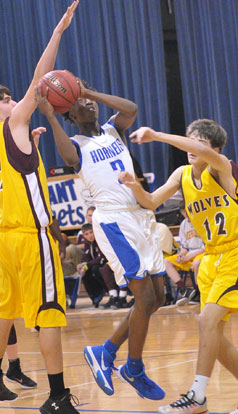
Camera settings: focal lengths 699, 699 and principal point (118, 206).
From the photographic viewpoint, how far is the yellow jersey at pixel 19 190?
3732mm

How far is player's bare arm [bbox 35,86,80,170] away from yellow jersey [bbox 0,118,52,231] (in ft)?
0.96

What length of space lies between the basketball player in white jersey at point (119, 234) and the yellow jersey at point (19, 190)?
43 cm

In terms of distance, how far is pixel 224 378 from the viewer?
4.60 metres

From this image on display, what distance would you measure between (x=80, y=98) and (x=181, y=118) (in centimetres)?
841

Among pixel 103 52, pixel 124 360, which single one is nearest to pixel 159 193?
pixel 124 360

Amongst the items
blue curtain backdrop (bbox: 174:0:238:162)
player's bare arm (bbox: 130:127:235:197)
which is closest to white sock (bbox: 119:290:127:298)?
blue curtain backdrop (bbox: 174:0:238:162)

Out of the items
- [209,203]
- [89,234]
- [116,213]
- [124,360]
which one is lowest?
[89,234]

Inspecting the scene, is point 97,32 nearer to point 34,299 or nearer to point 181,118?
point 181,118

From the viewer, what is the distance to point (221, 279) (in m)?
3.57

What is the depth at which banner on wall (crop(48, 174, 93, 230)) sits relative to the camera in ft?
38.9

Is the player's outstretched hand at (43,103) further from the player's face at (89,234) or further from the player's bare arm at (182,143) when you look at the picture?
the player's face at (89,234)

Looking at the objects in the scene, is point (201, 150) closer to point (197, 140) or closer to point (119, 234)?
point (197, 140)

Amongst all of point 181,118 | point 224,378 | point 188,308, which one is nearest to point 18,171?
point 224,378

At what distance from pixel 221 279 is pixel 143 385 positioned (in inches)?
35.7
